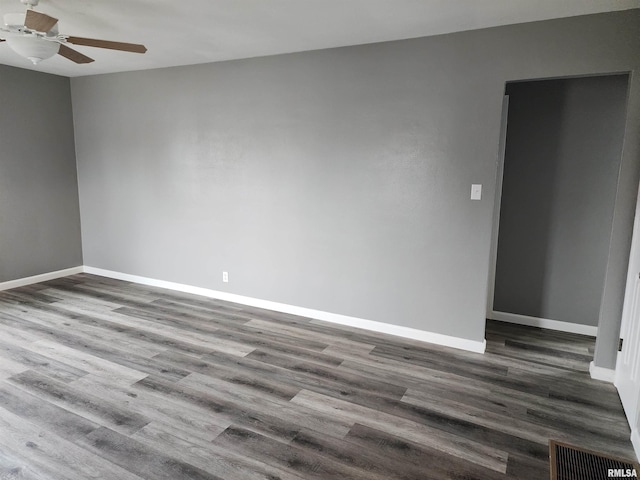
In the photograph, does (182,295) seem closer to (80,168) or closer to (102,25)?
(80,168)

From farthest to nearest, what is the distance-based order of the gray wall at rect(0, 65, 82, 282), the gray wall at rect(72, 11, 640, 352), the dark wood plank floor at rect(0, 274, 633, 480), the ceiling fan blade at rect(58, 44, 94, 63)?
the gray wall at rect(0, 65, 82, 282) → the gray wall at rect(72, 11, 640, 352) → the ceiling fan blade at rect(58, 44, 94, 63) → the dark wood plank floor at rect(0, 274, 633, 480)

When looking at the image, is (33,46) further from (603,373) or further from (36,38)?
(603,373)

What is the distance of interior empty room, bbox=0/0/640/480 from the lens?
232 cm

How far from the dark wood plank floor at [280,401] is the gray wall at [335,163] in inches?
21.9

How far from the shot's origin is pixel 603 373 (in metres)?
2.93

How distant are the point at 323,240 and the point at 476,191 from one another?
4.71 feet

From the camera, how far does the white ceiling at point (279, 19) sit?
2629mm

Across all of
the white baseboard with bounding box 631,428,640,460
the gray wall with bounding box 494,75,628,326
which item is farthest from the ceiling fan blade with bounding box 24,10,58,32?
the white baseboard with bounding box 631,428,640,460

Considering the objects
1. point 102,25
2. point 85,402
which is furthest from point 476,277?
point 102,25

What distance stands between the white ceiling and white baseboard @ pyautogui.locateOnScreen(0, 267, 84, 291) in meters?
3.10

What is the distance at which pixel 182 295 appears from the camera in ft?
15.5

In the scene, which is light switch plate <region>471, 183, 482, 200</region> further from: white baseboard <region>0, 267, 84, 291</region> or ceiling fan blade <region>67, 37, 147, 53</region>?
white baseboard <region>0, 267, 84, 291</region>

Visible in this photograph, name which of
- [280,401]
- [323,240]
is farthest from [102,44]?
[280,401]

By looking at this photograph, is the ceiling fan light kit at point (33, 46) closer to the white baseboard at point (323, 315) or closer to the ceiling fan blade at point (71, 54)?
the ceiling fan blade at point (71, 54)
